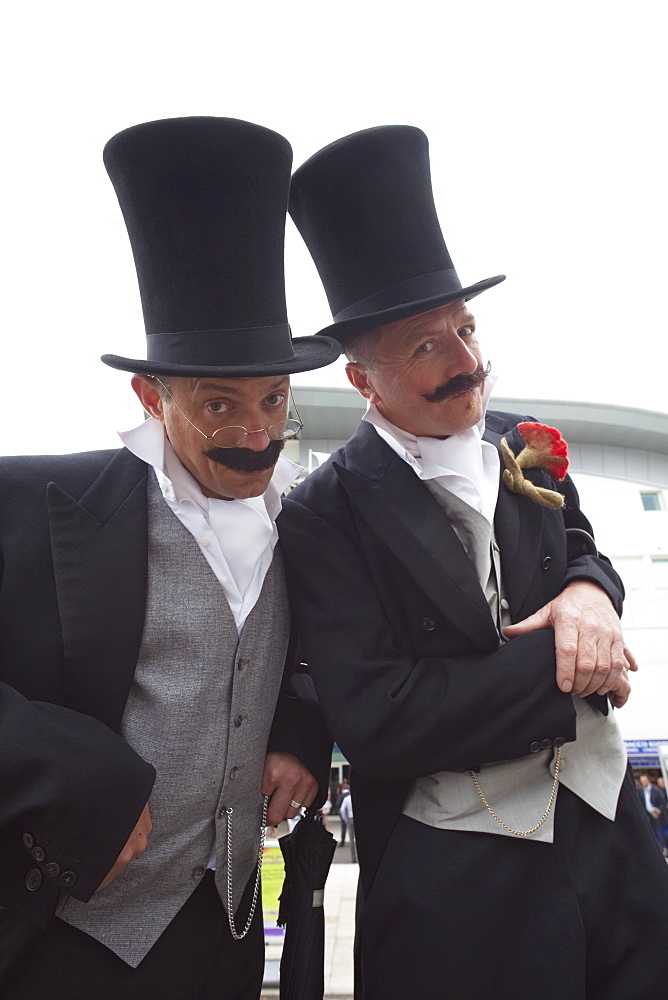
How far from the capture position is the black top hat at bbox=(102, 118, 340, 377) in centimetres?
162

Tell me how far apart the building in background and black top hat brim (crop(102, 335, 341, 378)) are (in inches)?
373

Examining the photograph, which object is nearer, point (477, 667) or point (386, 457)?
point (477, 667)

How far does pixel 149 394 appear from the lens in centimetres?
174

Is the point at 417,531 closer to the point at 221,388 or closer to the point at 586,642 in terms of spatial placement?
the point at 586,642

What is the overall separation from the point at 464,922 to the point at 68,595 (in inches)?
40.0

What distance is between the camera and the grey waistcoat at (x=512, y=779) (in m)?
1.59

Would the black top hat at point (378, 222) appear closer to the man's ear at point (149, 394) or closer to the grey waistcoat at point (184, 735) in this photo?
the man's ear at point (149, 394)

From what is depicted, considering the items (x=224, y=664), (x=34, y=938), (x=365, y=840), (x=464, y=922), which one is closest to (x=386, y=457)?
(x=224, y=664)

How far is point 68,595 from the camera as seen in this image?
4.94ft

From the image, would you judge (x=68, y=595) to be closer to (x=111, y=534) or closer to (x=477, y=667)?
(x=111, y=534)

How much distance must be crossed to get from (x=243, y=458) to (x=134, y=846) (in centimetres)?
78

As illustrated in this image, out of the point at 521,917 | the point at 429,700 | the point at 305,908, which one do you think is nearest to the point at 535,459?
the point at 429,700

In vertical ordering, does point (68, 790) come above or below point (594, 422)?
above

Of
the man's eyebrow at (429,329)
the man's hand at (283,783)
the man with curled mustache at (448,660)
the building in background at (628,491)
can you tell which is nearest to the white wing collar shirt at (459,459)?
Result: the man with curled mustache at (448,660)
